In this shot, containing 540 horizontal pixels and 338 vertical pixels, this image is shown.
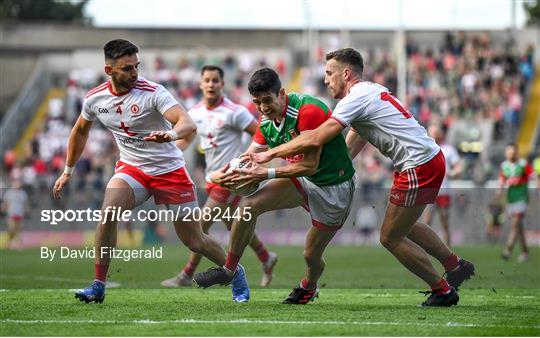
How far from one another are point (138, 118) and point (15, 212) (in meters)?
17.1

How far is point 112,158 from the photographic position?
3494 centimetres

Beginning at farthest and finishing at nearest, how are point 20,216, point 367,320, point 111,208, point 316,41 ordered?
point 316,41 → point 20,216 → point 111,208 → point 367,320

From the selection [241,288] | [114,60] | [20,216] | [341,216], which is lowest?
[20,216]

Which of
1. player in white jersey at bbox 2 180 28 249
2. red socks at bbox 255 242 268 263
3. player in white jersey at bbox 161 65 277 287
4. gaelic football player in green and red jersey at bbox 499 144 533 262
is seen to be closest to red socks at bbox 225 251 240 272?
player in white jersey at bbox 161 65 277 287

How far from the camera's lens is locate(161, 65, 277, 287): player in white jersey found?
580 inches

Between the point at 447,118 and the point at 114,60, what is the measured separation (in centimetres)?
2614

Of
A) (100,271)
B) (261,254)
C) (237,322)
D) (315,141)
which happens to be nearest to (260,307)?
(237,322)

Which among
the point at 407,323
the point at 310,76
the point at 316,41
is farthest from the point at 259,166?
the point at 316,41

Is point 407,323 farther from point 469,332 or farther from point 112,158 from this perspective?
point 112,158

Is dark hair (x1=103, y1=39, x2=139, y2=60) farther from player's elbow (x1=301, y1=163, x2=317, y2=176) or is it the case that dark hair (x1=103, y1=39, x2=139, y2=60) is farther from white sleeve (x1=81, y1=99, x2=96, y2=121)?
player's elbow (x1=301, y1=163, x2=317, y2=176)

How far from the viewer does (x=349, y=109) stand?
10.8 metres

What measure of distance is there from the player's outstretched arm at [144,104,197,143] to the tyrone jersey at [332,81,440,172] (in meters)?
1.44

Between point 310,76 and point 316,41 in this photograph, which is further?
point 316,41

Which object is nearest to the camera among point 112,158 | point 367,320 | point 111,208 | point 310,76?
point 367,320
